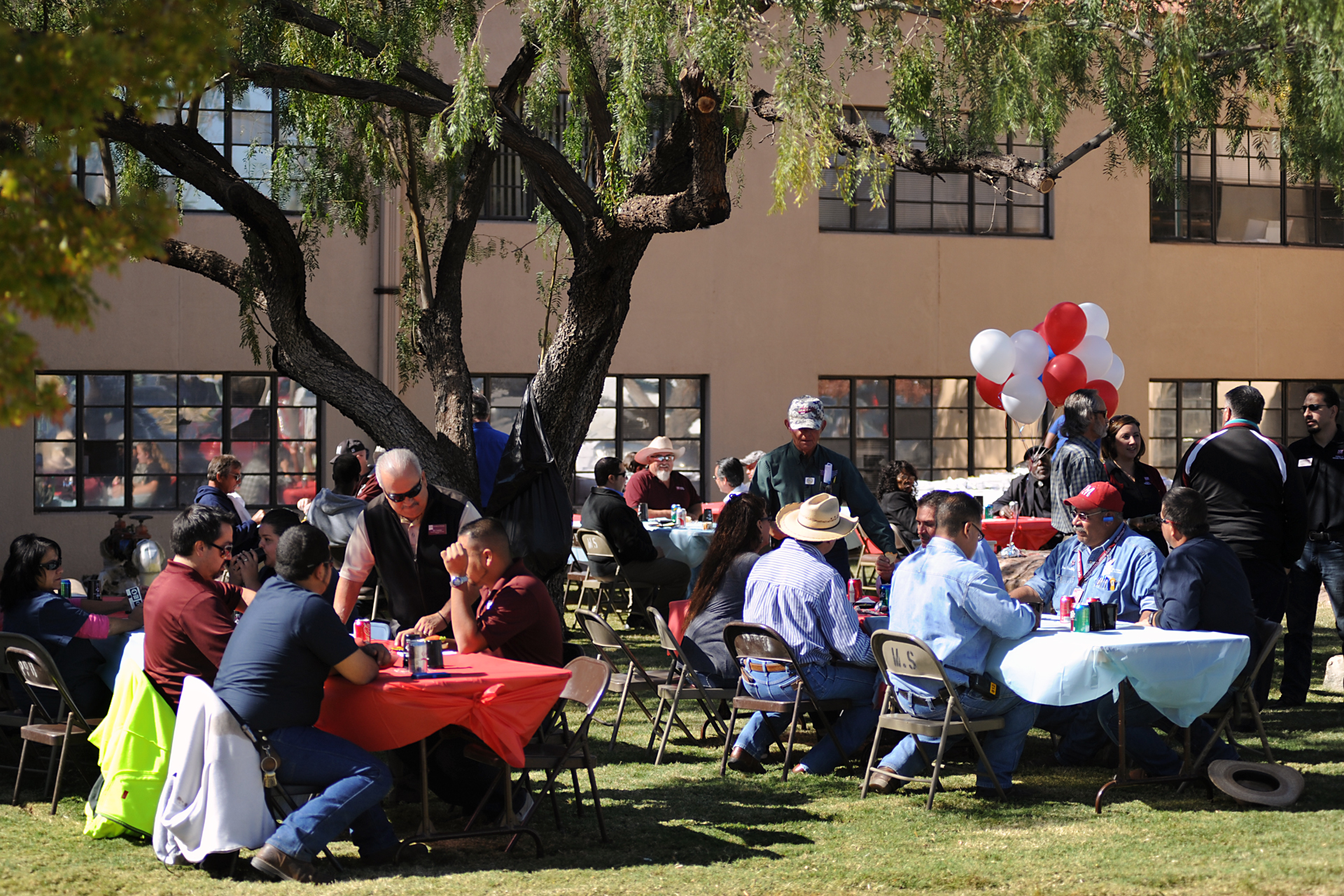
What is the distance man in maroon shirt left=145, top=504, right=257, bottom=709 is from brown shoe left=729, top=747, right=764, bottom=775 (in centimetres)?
263

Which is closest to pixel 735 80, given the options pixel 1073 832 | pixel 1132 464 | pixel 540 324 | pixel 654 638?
pixel 1132 464

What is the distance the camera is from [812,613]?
273 inches

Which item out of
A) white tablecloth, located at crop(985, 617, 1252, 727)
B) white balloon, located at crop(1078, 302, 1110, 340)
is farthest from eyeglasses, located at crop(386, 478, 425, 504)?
white balloon, located at crop(1078, 302, 1110, 340)

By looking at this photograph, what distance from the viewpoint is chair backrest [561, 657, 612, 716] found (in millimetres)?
5961

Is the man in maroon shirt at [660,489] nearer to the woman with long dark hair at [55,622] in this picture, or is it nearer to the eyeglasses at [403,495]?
the eyeglasses at [403,495]

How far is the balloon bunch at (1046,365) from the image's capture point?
1290cm

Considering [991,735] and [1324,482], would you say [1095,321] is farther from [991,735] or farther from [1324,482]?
[991,735]

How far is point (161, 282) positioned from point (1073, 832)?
44.2ft

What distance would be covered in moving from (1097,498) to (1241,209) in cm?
1463

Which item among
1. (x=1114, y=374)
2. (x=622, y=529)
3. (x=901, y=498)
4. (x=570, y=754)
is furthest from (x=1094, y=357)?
(x=570, y=754)

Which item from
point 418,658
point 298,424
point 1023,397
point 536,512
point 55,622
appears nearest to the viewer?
point 418,658

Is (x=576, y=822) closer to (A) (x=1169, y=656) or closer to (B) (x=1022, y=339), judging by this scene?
(A) (x=1169, y=656)

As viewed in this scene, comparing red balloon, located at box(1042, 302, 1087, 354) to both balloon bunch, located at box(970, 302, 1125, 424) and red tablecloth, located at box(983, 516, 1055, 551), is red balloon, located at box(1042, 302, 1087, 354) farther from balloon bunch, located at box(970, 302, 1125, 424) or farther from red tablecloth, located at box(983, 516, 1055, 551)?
red tablecloth, located at box(983, 516, 1055, 551)

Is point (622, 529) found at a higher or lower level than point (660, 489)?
lower
